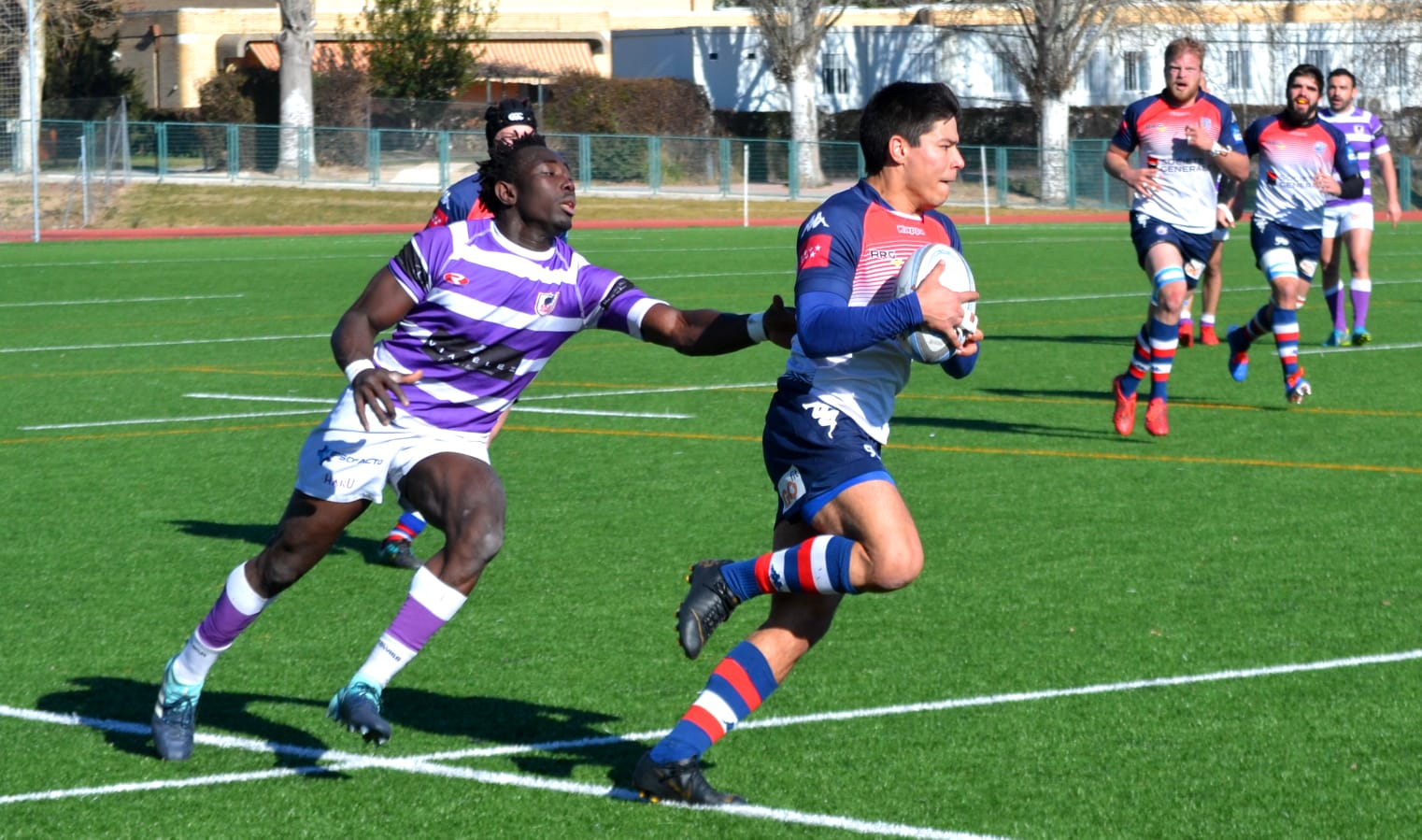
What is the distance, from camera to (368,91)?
2259 inches

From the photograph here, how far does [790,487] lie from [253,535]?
4492 millimetres

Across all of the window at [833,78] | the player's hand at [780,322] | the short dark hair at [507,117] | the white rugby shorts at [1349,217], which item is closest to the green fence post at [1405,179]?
the window at [833,78]

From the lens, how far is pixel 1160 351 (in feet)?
38.2

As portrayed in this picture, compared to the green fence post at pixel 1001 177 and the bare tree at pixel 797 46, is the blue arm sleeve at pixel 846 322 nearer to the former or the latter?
the green fence post at pixel 1001 177

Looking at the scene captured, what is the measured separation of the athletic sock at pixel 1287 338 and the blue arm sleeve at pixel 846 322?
26.9 feet

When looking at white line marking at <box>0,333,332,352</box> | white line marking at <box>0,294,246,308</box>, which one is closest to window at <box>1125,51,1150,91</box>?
white line marking at <box>0,294,246,308</box>

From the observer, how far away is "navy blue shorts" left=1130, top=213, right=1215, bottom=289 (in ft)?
39.1

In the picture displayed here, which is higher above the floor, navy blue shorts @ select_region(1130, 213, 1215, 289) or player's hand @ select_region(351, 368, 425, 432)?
navy blue shorts @ select_region(1130, 213, 1215, 289)

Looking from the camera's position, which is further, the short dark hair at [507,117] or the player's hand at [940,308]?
the short dark hair at [507,117]

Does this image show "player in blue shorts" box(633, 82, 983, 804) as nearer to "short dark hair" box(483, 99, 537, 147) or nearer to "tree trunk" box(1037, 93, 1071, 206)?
"short dark hair" box(483, 99, 537, 147)

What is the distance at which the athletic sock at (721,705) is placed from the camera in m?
5.15

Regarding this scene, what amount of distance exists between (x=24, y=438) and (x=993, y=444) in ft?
19.7

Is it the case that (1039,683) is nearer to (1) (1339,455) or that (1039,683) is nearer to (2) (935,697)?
(2) (935,697)

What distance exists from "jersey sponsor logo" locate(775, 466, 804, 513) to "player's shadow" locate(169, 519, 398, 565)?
3626 mm
